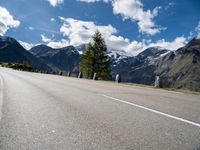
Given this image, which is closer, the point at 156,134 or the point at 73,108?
the point at 156,134

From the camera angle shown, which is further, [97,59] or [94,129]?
[97,59]

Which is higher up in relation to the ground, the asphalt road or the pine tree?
the pine tree

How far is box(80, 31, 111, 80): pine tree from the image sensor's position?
49.4 metres

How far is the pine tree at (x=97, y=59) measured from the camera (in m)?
49.4

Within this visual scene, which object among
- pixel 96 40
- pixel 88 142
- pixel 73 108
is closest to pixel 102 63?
pixel 96 40

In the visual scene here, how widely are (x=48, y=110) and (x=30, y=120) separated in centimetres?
124

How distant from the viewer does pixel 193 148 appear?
11.8 feet

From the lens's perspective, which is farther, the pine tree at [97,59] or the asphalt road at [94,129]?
the pine tree at [97,59]

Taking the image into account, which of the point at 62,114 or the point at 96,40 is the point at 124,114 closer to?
the point at 62,114

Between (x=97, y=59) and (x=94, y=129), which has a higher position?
(x=97, y=59)

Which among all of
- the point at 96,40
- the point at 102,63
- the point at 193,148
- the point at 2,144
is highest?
the point at 96,40

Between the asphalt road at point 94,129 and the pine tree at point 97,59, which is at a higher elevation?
the pine tree at point 97,59

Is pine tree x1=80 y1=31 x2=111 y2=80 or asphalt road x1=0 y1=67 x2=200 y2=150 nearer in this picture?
asphalt road x1=0 y1=67 x2=200 y2=150

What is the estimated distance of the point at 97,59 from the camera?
4975 cm
